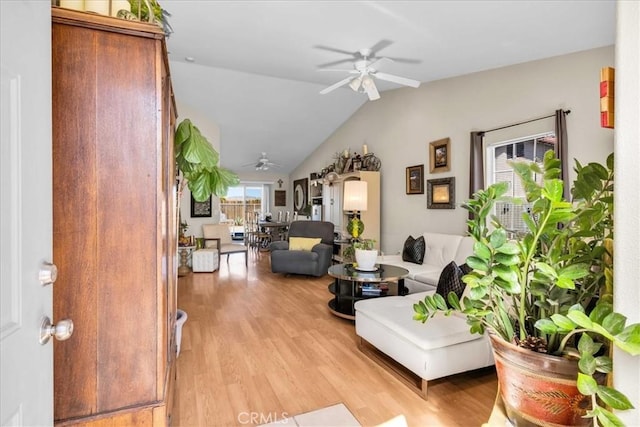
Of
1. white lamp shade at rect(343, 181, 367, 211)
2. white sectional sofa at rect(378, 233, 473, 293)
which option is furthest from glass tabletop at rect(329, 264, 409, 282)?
white lamp shade at rect(343, 181, 367, 211)

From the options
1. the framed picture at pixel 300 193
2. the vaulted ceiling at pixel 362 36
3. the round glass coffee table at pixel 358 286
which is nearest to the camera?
the vaulted ceiling at pixel 362 36

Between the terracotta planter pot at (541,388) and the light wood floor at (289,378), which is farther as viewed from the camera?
the light wood floor at (289,378)

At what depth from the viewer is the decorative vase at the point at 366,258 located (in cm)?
358

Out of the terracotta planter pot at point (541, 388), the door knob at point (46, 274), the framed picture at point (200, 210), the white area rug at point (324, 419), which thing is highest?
the framed picture at point (200, 210)

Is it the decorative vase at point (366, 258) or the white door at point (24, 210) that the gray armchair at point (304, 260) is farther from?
the white door at point (24, 210)

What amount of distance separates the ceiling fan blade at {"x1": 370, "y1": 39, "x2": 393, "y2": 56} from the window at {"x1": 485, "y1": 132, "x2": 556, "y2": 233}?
5.79ft

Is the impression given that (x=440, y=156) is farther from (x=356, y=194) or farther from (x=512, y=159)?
(x=356, y=194)

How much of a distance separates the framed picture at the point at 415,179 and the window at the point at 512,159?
1109mm

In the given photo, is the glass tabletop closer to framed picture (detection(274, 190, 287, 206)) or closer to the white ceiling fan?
the white ceiling fan

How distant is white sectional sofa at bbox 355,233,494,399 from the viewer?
2068 mm

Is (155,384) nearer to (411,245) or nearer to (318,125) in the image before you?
(411,245)

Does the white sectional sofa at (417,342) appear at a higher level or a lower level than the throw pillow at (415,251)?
lower

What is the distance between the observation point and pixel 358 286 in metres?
3.89

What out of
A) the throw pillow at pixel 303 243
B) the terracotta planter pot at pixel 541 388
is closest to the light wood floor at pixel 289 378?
the terracotta planter pot at pixel 541 388
